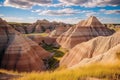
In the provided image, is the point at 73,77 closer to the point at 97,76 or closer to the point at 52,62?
the point at 97,76

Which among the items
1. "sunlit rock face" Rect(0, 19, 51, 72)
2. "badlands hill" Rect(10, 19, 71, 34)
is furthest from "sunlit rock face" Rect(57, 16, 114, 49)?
"badlands hill" Rect(10, 19, 71, 34)

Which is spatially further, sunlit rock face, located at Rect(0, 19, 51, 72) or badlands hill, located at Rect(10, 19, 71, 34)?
badlands hill, located at Rect(10, 19, 71, 34)

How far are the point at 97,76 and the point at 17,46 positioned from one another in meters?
31.8

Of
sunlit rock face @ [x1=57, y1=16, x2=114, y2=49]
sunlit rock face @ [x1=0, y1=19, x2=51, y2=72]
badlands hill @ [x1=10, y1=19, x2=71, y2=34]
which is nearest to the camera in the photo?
sunlit rock face @ [x1=0, y1=19, x2=51, y2=72]

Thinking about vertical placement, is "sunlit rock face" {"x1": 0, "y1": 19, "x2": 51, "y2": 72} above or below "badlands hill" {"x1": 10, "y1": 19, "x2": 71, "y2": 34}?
above

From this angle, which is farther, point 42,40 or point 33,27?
point 33,27

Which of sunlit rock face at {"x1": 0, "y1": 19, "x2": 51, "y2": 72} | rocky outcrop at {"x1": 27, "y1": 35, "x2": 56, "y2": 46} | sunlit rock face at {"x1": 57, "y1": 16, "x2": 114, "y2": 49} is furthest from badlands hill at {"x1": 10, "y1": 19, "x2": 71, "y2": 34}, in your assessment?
sunlit rock face at {"x1": 0, "y1": 19, "x2": 51, "y2": 72}

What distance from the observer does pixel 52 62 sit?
50812 mm

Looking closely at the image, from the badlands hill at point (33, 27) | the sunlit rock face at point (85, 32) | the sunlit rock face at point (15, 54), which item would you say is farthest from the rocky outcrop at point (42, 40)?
the badlands hill at point (33, 27)

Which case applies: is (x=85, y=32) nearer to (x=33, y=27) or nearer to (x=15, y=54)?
(x=15, y=54)

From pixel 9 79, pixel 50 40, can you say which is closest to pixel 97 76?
pixel 9 79

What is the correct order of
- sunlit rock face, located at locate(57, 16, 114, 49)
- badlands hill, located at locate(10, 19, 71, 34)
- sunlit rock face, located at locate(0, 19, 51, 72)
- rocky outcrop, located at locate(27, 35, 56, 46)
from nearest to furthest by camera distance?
sunlit rock face, located at locate(0, 19, 51, 72), sunlit rock face, located at locate(57, 16, 114, 49), rocky outcrop, located at locate(27, 35, 56, 46), badlands hill, located at locate(10, 19, 71, 34)

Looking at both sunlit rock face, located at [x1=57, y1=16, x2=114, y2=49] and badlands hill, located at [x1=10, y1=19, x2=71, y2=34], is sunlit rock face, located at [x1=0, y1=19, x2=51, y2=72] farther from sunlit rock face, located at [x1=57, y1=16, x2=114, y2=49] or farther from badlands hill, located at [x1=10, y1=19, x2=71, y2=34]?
badlands hill, located at [x1=10, y1=19, x2=71, y2=34]

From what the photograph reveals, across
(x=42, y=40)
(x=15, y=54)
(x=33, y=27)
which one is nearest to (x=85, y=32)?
(x=42, y=40)
